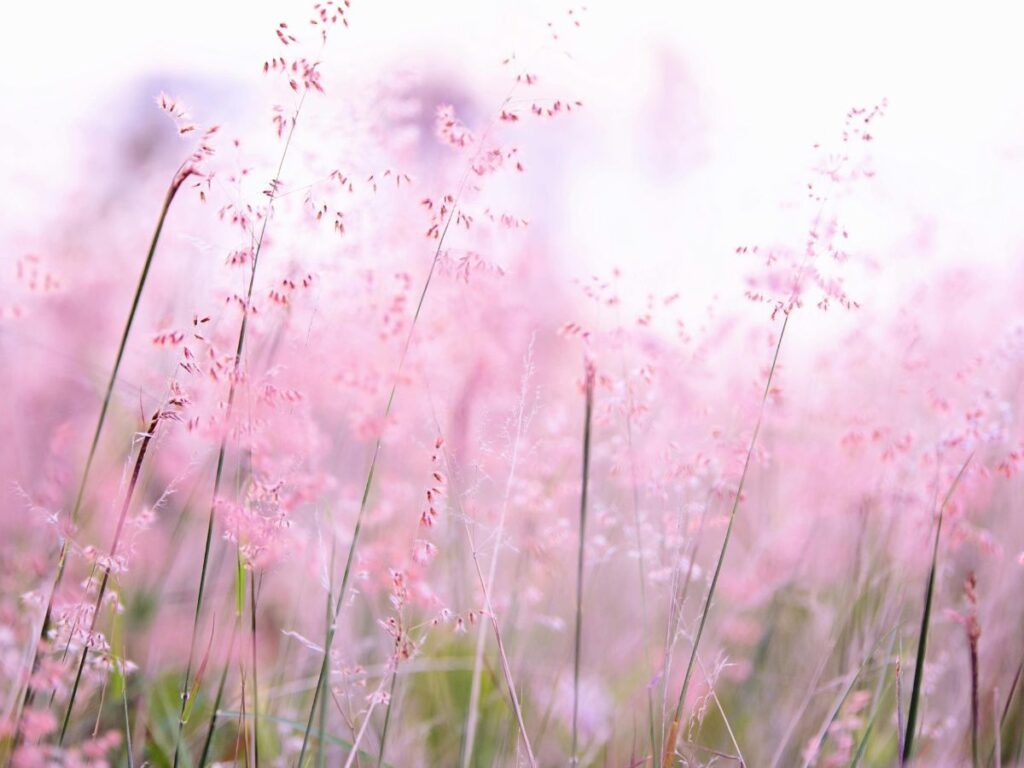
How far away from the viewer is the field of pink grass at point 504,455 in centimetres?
150

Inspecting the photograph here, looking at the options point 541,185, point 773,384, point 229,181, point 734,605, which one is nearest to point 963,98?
point 541,185

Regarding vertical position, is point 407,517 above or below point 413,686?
above

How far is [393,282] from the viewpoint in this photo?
2039 mm

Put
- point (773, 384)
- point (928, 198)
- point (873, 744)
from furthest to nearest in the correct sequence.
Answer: point (928, 198), point (873, 744), point (773, 384)

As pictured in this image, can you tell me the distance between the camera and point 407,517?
8.98 ft

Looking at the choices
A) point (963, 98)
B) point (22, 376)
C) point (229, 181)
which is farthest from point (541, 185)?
point (229, 181)

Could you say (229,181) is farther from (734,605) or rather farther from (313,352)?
(734,605)

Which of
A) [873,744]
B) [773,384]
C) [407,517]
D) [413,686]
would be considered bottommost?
[413,686]

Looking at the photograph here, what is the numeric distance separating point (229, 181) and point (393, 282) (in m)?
0.63

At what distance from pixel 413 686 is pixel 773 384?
52.5 inches

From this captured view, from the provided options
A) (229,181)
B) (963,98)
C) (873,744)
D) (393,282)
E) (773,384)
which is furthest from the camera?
(963,98)

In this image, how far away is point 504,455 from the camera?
1482 mm

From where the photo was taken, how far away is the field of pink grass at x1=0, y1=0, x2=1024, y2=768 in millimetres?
1497

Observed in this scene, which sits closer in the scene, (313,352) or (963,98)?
(313,352)
